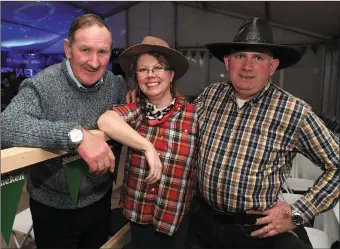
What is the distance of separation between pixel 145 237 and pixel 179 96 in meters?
0.71

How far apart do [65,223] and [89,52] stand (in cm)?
87

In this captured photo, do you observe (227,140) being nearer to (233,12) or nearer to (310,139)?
(310,139)

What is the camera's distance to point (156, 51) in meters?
1.38

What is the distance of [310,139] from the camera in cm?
148

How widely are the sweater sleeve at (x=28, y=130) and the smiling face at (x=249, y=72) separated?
0.91m

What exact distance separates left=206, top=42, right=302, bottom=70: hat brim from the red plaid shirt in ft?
1.76

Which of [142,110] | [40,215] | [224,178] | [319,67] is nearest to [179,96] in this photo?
[142,110]

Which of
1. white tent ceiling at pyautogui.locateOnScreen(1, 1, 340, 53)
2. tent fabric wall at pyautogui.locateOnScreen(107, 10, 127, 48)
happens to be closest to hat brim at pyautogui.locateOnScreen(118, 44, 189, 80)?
white tent ceiling at pyautogui.locateOnScreen(1, 1, 340, 53)

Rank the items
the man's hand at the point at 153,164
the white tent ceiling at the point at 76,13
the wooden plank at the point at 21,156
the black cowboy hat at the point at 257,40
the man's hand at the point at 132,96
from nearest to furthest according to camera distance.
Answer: the wooden plank at the point at 21,156 < the man's hand at the point at 153,164 < the man's hand at the point at 132,96 < the black cowboy hat at the point at 257,40 < the white tent ceiling at the point at 76,13

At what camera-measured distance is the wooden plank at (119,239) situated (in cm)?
144

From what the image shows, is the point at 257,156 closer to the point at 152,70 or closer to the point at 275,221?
the point at 275,221

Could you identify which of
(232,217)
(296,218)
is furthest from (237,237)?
(296,218)

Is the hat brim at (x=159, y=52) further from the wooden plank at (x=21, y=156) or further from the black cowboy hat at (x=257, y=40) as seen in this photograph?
the wooden plank at (x=21, y=156)

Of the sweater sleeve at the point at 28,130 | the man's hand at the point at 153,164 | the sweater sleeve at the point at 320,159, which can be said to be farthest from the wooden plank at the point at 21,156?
the sweater sleeve at the point at 320,159
